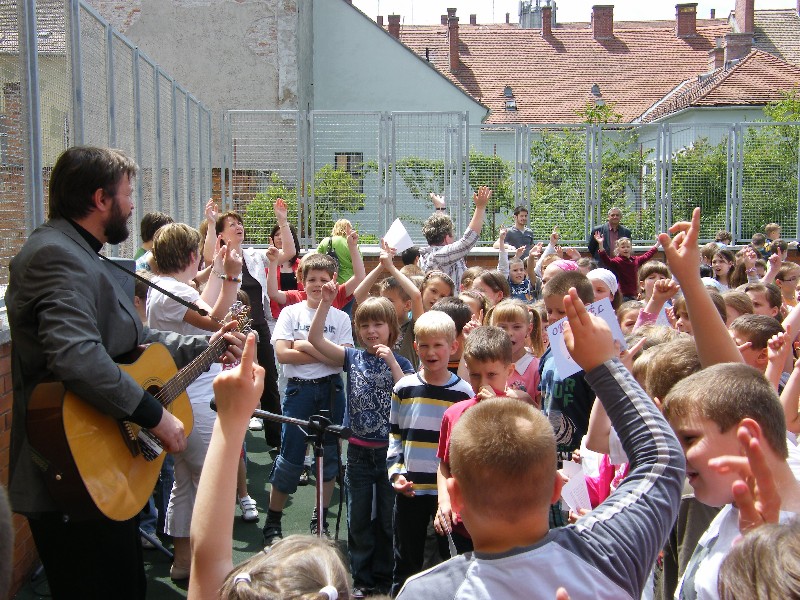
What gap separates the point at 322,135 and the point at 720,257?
7.32m

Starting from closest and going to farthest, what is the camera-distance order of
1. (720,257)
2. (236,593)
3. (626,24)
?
(236,593)
(720,257)
(626,24)

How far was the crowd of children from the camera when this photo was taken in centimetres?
183

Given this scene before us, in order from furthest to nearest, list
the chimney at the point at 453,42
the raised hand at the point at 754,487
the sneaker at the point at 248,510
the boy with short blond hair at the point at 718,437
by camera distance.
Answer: the chimney at the point at 453,42 → the sneaker at the point at 248,510 → the boy with short blond hair at the point at 718,437 → the raised hand at the point at 754,487

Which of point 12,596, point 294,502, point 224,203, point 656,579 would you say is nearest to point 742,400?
point 656,579

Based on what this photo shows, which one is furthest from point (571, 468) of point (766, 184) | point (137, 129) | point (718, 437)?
point (766, 184)

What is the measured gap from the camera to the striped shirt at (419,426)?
4.35 meters

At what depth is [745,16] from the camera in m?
50.5

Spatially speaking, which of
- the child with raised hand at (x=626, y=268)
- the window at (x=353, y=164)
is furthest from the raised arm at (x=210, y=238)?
the window at (x=353, y=164)

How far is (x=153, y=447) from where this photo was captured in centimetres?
347

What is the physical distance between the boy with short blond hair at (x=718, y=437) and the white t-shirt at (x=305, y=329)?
Result: 148 inches

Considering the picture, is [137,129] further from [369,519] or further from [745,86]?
[745,86]

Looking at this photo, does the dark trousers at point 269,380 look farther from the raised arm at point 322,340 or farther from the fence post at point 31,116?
the fence post at point 31,116

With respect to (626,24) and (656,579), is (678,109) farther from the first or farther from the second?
(656,579)

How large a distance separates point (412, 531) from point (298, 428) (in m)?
1.37
